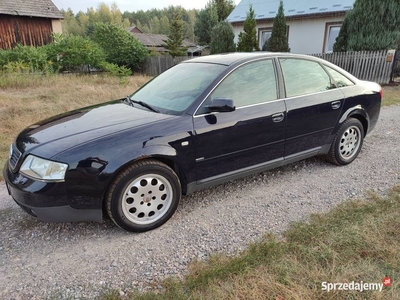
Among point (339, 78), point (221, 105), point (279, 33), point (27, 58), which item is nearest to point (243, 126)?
point (221, 105)

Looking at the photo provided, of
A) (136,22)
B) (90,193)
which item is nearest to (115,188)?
(90,193)

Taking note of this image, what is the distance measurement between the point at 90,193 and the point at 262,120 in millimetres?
1963

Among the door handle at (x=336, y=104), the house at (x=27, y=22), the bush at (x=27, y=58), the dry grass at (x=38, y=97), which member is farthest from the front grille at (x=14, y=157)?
the house at (x=27, y=22)

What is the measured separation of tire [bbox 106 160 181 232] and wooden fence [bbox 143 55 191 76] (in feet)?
48.5

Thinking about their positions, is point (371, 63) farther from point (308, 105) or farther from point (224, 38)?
point (308, 105)

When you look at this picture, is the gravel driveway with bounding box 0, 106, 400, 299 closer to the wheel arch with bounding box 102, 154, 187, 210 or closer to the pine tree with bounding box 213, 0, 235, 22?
the wheel arch with bounding box 102, 154, 187, 210

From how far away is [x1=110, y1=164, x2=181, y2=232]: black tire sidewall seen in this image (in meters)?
2.68

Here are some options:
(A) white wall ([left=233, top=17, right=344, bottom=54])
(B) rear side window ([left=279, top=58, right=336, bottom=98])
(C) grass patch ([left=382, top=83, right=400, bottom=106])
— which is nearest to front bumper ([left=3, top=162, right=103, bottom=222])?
(B) rear side window ([left=279, top=58, right=336, bottom=98])

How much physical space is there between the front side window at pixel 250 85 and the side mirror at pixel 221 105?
0.49ft

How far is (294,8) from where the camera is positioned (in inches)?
677

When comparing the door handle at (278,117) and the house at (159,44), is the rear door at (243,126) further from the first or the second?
the house at (159,44)

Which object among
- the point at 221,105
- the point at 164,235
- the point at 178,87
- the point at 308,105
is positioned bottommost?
the point at 164,235

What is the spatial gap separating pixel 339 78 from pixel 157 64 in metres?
15.0

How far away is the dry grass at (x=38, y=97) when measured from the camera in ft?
21.1
